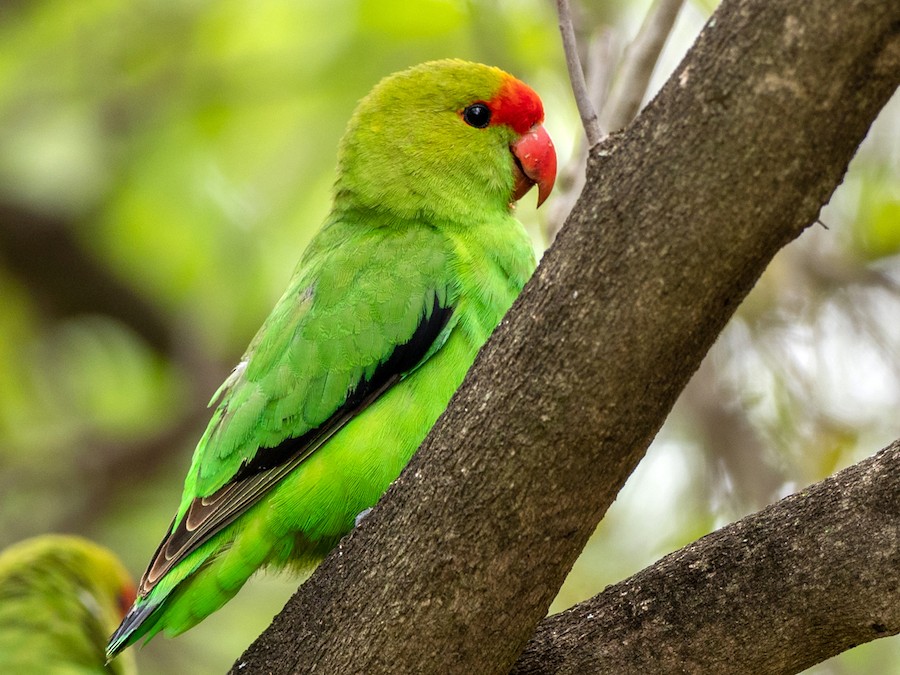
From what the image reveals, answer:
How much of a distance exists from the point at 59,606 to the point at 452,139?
93.0 inches

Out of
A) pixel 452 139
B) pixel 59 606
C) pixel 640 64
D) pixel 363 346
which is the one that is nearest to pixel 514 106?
pixel 452 139

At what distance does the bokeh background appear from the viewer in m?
5.16

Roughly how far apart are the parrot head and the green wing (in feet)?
1.18

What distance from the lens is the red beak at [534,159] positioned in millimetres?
3898

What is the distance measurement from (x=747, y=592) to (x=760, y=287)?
2.81 metres

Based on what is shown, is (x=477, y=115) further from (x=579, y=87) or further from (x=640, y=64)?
(x=579, y=87)

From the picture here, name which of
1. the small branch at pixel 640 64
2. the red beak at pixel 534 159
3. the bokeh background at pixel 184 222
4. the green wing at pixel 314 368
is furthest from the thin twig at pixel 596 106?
the bokeh background at pixel 184 222

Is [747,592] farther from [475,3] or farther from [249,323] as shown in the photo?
[249,323]

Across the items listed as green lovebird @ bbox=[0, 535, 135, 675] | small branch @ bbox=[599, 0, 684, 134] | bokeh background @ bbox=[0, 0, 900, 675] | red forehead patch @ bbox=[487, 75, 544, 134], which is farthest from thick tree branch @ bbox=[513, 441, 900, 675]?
bokeh background @ bbox=[0, 0, 900, 675]

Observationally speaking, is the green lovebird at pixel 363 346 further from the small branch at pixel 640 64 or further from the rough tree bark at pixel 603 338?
the rough tree bark at pixel 603 338

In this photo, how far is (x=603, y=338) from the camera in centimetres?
206

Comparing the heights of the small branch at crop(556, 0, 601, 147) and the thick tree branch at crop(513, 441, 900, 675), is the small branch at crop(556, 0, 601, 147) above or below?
above

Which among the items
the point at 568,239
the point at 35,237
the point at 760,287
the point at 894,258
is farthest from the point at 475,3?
the point at 568,239

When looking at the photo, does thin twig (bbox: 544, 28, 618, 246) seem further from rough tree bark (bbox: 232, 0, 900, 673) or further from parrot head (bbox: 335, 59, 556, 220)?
rough tree bark (bbox: 232, 0, 900, 673)
